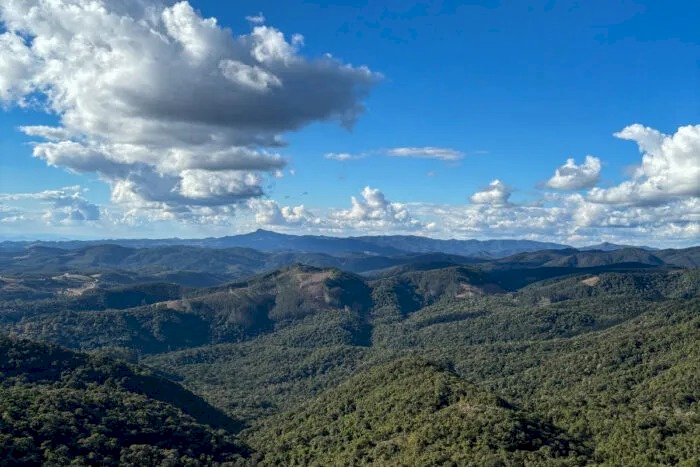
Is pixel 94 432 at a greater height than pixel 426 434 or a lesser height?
lesser

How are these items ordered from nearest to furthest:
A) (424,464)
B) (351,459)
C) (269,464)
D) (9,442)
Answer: (424,464) < (9,442) < (351,459) < (269,464)

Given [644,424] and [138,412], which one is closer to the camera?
[644,424]

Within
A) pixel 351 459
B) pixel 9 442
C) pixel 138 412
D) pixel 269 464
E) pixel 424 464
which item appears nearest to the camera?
pixel 424 464

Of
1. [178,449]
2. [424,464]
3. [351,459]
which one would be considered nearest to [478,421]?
[424,464]

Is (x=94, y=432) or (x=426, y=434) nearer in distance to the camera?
(x=426, y=434)

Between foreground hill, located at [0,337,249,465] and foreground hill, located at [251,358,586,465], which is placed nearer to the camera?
foreground hill, located at [251,358,586,465]

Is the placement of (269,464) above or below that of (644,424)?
below

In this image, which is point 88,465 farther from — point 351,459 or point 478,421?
point 478,421

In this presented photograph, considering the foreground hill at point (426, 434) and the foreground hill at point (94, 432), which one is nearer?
the foreground hill at point (426, 434)

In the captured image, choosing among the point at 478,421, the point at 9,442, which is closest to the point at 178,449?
the point at 9,442
